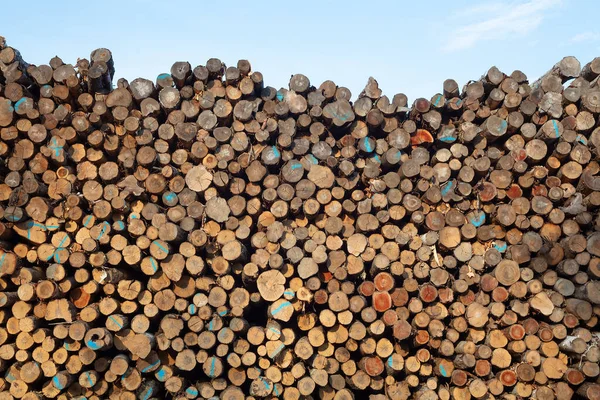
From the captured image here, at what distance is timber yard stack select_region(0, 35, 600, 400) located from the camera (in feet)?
14.4

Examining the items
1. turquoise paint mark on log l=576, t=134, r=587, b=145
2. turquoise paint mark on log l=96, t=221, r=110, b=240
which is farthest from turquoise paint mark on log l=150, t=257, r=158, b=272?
turquoise paint mark on log l=576, t=134, r=587, b=145

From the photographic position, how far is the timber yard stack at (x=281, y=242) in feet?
14.4

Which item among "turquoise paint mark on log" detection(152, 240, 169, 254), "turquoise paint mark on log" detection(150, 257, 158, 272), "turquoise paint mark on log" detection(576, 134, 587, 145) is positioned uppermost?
"turquoise paint mark on log" detection(576, 134, 587, 145)

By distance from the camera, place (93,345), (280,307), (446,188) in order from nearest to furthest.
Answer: (93,345) < (280,307) < (446,188)

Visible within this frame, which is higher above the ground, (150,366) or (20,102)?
(20,102)

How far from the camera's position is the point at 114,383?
4371 mm

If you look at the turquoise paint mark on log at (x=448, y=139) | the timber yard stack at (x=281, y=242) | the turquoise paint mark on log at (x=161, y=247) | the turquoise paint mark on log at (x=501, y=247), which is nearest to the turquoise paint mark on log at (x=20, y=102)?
the timber yard stack at (x=281, y=242)

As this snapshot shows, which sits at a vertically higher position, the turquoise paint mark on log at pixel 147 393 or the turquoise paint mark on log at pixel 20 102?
the turquoise paint mark on log at pixel 20 102

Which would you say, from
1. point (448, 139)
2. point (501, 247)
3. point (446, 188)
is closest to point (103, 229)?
point (446, 188)

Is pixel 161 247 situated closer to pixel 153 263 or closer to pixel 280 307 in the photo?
pixel 153 263

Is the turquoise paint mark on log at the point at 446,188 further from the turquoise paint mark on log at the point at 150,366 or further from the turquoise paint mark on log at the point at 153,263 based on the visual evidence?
the turquoise paint mark on log at the point at 150,366

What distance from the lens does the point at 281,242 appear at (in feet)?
15.1

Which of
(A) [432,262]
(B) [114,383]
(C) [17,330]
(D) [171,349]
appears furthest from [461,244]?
(C) [17,330]

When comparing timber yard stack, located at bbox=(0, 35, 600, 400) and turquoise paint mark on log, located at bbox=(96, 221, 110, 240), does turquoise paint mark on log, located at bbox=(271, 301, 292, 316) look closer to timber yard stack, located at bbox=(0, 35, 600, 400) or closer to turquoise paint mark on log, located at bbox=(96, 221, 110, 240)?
Result: timber yard stack, located at bbox=(0, 35, 600, 400)
